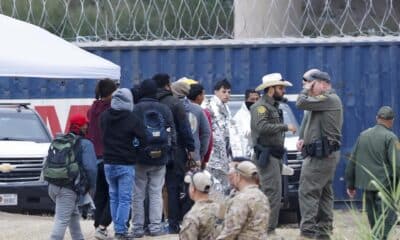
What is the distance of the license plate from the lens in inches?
581

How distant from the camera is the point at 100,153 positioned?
40.8 feet

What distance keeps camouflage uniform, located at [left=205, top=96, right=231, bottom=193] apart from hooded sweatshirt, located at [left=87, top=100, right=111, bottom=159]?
1.16 m

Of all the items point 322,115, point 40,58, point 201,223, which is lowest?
point 201,223

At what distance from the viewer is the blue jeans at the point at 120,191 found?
37.5 feet

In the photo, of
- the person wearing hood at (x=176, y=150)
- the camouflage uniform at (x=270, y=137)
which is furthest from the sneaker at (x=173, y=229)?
the camouflage uniform at (x=270, y=137)

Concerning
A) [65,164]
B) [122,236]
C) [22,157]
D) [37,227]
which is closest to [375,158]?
[122,236]

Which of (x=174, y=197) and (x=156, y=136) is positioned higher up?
(x=156, y=136)

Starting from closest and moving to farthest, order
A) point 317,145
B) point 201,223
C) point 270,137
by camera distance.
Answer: point 201,223 → point 317,145 → point 270,137

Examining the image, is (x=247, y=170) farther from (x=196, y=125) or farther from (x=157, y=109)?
(x=196, y=125)

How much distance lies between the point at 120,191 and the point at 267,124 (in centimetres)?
155

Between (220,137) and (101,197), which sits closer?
(101,197)

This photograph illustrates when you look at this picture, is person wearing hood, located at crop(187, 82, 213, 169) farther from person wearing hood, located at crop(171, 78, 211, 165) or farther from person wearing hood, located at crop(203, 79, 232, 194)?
person wearing hood, located at crop(203, 79, 232, 194)

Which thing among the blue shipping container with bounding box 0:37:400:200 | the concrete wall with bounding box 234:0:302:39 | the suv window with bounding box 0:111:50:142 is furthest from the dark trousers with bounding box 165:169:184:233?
the concrete wall with bounding box 234:0:302:39

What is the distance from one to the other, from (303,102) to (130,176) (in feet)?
5.82
